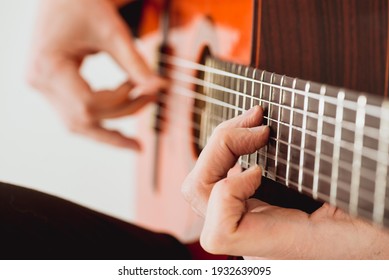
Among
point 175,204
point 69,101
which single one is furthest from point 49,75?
point 175,204

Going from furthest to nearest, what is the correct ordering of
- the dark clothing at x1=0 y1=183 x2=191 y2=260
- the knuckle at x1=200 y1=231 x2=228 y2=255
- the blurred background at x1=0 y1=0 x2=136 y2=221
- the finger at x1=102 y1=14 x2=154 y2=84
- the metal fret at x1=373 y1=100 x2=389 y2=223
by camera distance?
the blurred background at x1=0 y1=0 x2=136 y2=221 → the finger at x1=102 y1=14 x2=154 y2=84 → the dark clothing at x1=0 y1=183 x2=191 y2=260 → the knuckle at x1=200 y1=231 x2=228 y2=255 → the metal fret at x1=373 y1=100 x2=389 y2=223

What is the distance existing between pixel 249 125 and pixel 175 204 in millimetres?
425

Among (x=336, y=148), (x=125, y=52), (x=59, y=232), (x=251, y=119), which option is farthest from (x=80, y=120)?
(x=336, y=148)

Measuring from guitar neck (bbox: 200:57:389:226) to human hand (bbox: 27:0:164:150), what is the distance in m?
0.35

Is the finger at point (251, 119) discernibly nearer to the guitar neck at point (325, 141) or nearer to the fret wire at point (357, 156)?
the guitar neck at point (325, 141)

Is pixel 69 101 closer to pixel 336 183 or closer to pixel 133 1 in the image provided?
pixel 133 1

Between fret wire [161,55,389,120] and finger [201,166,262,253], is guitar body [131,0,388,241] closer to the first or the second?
fret wire [161,55,389,120]

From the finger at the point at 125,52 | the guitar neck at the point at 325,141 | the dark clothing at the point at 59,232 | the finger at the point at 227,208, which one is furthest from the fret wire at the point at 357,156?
the finger at the point at 125,52

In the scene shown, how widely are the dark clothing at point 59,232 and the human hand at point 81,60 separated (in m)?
0.29

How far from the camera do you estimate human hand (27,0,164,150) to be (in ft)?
3.13

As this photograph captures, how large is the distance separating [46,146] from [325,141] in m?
0.79

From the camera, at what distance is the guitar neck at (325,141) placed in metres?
0.47

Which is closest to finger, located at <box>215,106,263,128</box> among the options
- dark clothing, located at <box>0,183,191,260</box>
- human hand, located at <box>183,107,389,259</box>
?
human hand, located at <box>183,107,389,259</box>

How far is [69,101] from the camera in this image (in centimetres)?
99
